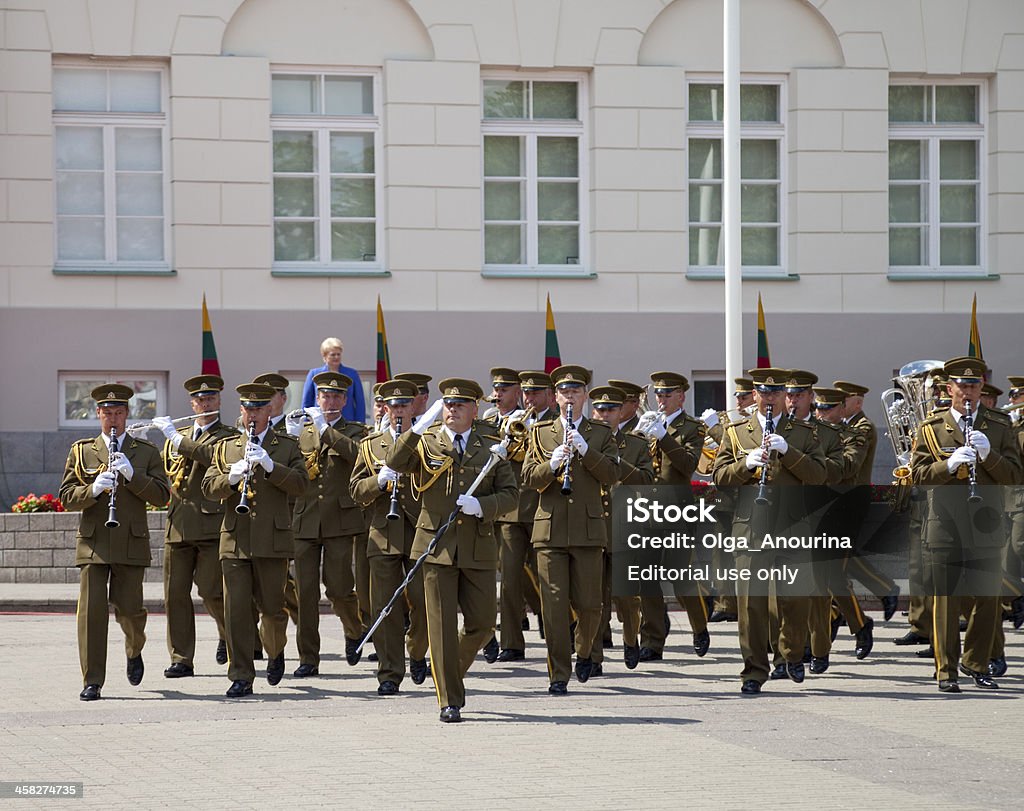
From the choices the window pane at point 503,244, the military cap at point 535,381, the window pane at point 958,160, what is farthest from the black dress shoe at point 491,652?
the window pane at point 958,160

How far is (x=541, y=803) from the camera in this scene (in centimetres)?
849

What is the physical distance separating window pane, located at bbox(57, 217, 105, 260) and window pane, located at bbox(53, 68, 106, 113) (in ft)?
4.18

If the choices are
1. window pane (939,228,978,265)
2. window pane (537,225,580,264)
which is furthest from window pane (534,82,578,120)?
window pane (939,228,978,265)

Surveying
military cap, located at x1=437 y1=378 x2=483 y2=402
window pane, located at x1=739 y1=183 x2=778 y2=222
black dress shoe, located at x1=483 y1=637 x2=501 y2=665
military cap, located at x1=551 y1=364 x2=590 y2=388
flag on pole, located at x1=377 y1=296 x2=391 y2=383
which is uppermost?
window pane, located at x1=739 y1=183 x2=778 y2=222

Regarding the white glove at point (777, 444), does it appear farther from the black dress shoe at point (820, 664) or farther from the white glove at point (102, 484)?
the white glove at point (102, 484)

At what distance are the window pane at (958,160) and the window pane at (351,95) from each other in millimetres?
7167

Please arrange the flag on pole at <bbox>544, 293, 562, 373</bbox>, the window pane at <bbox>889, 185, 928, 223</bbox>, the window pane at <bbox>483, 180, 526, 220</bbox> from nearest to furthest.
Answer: the flag on pole at <bbox>544, 293, 562, 373</bbox> → the window pane at <bbox>483, 180, 526, 220</bbox> → the window pane at <bbox>889, 185, 928, 223</bbox>

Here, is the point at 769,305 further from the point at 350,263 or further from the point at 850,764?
the point at 850,764

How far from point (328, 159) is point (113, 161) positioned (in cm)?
249

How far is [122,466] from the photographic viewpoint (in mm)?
12406

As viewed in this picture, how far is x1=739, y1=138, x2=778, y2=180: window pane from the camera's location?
23.3 meters

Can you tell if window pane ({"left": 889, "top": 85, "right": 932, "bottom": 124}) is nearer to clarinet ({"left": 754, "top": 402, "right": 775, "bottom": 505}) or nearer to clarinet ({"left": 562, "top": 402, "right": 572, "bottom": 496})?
clarinet ({"left": 754, "top": 402, "right": 775, "bottom": 505})

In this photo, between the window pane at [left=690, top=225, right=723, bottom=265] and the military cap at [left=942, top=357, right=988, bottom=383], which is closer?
the military cap at [left=942, top=357, right=988, bottom=383]

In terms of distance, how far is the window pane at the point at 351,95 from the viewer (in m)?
22.3
